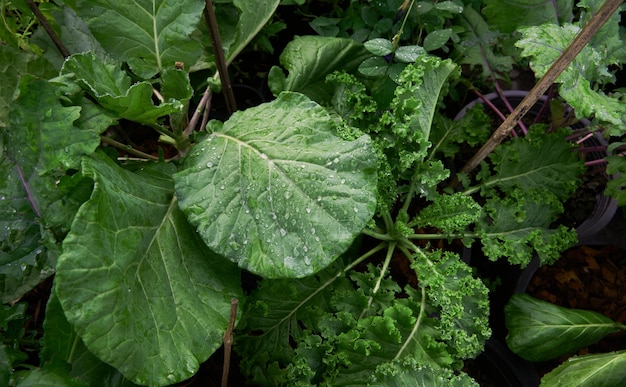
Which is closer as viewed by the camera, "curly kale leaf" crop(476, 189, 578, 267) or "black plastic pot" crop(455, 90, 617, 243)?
"curly kale leaf" crop(476, 189, 578, 267)

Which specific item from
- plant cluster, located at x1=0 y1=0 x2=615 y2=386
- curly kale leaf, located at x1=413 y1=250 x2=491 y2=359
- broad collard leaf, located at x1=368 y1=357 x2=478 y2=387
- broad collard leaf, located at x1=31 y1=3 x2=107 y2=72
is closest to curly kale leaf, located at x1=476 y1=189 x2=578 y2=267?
plant cluster, located at x1=0 y1=0 x2=615 y2=386

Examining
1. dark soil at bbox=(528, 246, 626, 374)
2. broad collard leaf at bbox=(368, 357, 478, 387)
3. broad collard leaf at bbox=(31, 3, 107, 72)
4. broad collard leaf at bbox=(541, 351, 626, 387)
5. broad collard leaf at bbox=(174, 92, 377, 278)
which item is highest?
broad collard leaf at bbox=(31, 3, 107, 72)

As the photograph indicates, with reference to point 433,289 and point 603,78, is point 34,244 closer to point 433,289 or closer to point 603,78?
point 433,289

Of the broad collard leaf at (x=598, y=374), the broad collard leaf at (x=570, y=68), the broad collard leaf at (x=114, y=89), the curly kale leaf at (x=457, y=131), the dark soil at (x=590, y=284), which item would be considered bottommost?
the dark soil at (x=590, y=284)

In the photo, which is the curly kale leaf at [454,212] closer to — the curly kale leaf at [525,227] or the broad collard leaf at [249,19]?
the curly kale leaf at [525,227]

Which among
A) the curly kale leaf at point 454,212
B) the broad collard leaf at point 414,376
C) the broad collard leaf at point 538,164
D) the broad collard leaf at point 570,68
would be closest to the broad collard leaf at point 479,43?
the broad collard leaf at point 538,164

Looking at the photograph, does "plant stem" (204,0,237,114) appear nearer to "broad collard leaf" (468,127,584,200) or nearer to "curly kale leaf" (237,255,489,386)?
"curly kale leaf" (237,255,489,386)
